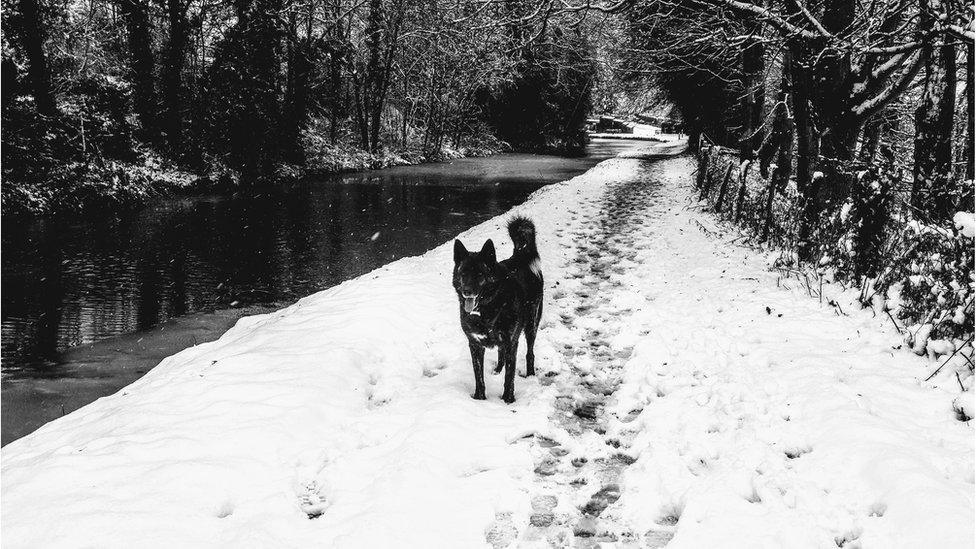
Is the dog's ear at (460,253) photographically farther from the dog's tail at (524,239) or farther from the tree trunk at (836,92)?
the tree trunk at (836,92)

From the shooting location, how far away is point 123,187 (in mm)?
19406

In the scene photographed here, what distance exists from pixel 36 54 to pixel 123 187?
15.5 ft

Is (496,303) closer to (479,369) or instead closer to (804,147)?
(479,369)

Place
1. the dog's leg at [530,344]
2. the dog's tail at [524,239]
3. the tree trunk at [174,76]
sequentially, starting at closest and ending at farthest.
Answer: the dog's leg at [530,344] < the dog's tail at [524,239] < the tree trunk at [174,76]

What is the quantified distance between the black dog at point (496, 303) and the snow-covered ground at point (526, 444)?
36 centimetres

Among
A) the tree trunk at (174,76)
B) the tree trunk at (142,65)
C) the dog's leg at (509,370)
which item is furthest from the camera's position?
the tree trunk at (174,76)

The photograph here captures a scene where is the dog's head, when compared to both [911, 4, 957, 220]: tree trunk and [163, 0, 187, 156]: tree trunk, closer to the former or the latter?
[911, 4, 957, 220]: tree trunk

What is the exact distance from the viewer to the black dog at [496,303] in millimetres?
4887

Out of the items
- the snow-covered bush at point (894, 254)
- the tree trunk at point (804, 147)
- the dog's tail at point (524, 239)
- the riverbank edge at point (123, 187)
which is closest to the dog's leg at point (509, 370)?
the dog's tail at point (524, 239)

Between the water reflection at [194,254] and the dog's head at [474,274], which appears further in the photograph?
the water reflection at [194,254]

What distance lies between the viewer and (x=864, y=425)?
4043 millimetres

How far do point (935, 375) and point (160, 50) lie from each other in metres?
29.7

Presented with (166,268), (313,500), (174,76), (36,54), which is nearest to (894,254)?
(313,500)

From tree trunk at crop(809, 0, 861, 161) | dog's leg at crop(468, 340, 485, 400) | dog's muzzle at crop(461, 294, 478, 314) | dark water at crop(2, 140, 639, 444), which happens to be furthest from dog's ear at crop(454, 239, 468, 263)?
tree trunk at crop(809, 0, 861, 161)
